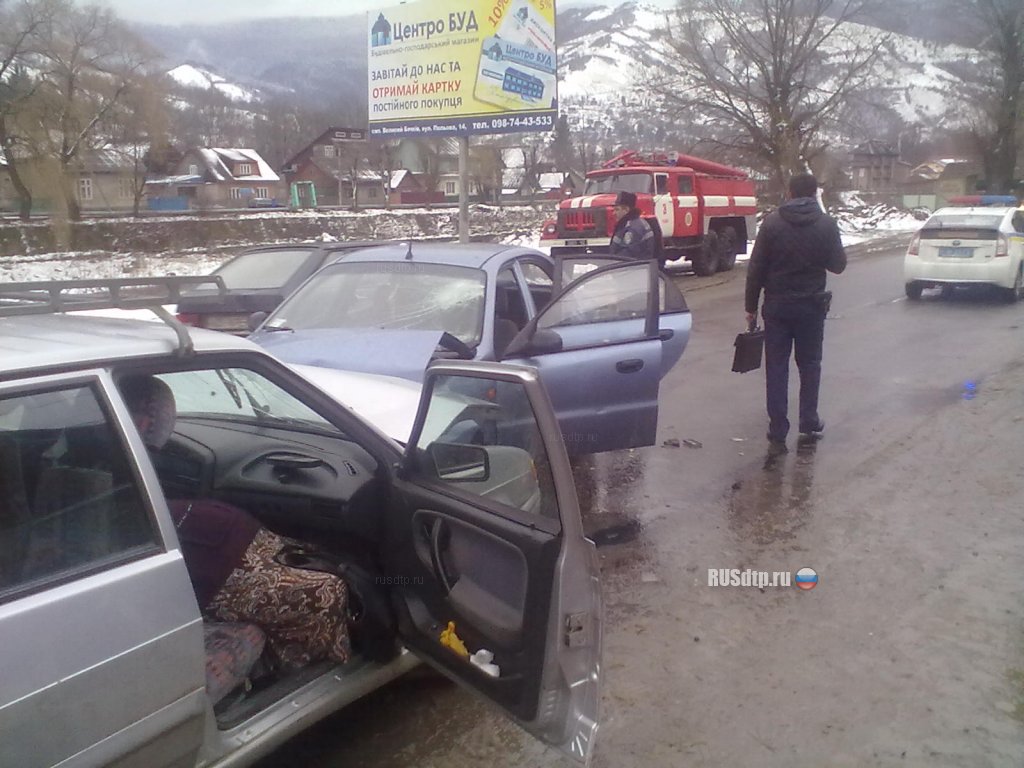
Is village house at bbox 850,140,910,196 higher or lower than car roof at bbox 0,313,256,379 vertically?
higher

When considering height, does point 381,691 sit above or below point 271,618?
below

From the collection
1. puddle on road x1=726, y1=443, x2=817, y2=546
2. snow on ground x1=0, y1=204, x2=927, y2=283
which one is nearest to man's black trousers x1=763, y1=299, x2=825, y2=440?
puddle on road x1=726, y1=443, x2=817, y2=546

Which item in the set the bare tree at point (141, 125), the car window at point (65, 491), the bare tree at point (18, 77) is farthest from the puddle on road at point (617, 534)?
the bare tree at point (141, 125)

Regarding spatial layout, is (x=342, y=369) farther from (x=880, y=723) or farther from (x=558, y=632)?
(x=880, y=723)

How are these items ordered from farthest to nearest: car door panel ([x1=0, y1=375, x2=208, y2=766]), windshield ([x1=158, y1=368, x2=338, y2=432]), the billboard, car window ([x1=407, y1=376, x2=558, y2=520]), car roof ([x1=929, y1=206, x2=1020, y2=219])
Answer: the billboard
car roof ([x1=929, y1=206, x2=1020, y2=219])
windshield ([x1=158, y1=368, x2=338, y2=432])
car window ([x1=407, y1=376, x2=558, y2=520])
car door panel ([x1=0, y1=375, x2=208, y2=766])

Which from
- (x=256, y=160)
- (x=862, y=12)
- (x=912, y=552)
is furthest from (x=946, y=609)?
(x=256, y=160)

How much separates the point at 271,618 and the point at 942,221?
13784mm

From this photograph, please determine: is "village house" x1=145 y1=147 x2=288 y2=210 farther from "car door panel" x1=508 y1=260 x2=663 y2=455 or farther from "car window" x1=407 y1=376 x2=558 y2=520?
"car window" x1=407 y1=376 x2=558 y2=520

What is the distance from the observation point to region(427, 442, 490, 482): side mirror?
106 inches

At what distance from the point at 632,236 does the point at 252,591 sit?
6.51 meters

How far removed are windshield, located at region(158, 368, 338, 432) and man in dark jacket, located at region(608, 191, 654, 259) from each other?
218 inches

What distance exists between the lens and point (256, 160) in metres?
65.9

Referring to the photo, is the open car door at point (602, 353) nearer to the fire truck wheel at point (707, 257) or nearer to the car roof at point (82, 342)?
the car roof at point (82, 342)

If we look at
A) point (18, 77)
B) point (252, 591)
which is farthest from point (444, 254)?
point (18, 77)
